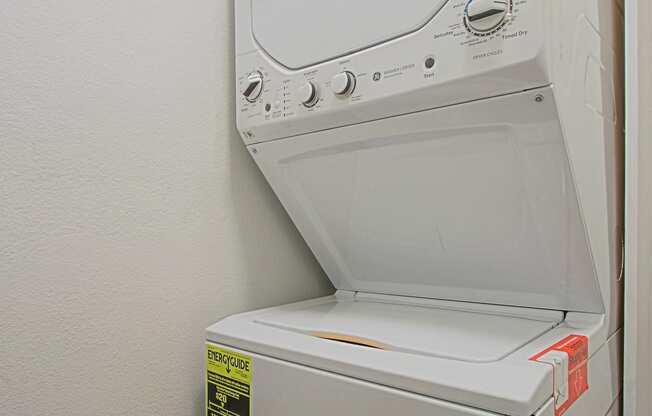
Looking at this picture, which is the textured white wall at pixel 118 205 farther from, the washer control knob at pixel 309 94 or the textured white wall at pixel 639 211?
the textured white wall at pixel 639 211

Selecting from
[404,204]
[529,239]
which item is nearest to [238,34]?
[404,204]

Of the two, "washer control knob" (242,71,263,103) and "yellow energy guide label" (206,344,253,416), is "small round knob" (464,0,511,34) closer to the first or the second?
"washer control knob" (242,71,263,103)

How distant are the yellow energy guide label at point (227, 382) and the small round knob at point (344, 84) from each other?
0.55 metres

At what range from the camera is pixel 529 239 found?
0.92 meters

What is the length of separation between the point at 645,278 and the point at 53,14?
4.27 feet

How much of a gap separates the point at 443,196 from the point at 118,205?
0.68m

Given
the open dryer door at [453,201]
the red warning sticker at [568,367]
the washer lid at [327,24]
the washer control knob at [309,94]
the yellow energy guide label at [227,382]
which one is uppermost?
the washer lid at [327,24]

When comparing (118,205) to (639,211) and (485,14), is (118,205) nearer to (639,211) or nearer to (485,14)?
(485,14)

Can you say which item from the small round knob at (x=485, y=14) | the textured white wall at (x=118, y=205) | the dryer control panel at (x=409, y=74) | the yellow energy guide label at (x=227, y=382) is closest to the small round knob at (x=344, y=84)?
the dryer control panel at (x=409, y=74)

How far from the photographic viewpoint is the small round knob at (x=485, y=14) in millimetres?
711

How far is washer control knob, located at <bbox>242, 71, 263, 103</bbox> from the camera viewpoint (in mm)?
1104

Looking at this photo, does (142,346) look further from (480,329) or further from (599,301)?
(599,301)

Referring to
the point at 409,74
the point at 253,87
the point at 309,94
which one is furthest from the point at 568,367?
the point at 253,87

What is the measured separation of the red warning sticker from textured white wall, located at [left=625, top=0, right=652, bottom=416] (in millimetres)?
242
